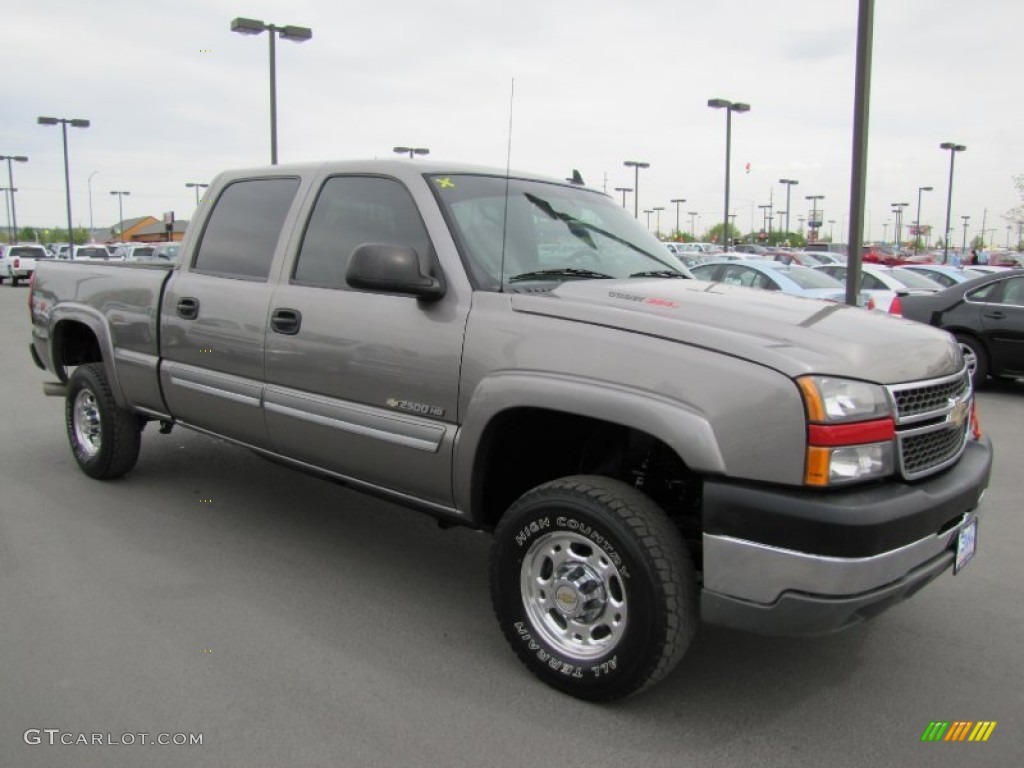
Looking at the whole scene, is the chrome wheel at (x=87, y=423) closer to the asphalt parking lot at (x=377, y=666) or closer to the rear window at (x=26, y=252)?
the asphalt parking lot at (x=377, y=666)

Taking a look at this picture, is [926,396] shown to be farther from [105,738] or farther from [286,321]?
[105,738]

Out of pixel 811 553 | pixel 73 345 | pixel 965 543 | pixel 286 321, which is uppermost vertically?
pixel 286 321

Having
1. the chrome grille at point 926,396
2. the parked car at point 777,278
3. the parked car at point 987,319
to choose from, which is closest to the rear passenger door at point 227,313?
the chrome grille at point 926,396

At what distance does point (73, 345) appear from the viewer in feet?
19.7

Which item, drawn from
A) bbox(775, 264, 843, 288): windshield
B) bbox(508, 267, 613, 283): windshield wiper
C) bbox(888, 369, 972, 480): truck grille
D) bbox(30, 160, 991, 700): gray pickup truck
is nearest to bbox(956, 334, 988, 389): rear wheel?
bbox(775, 264, 843, 288): windshield

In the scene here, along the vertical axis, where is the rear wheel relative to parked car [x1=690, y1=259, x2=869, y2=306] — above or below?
below

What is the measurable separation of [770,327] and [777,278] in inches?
367

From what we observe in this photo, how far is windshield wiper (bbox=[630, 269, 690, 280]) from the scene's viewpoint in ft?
13.1

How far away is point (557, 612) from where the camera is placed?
3137mm

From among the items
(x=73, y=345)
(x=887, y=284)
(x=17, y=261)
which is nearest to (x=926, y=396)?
(x=73, y=345)

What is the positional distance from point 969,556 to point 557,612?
1.50 meters

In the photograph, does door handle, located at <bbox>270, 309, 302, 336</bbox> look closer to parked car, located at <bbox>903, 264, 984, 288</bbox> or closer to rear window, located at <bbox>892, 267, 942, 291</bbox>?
rear window, located at <bbox>892, 267, 942, 291</bbox>

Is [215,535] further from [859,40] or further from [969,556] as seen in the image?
[859,40]

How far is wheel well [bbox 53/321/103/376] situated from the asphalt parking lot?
4.54 ft
